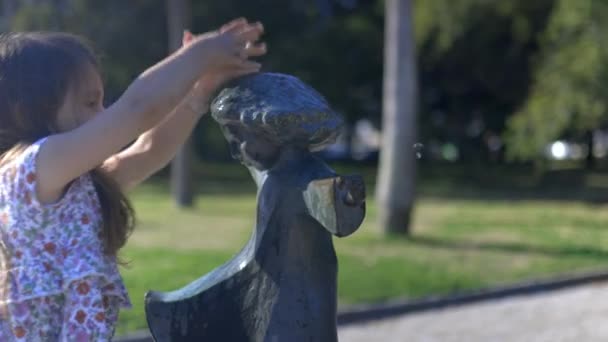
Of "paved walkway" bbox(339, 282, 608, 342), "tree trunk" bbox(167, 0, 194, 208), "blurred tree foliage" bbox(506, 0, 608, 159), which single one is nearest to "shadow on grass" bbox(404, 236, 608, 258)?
"paved walkway" bbox(339, 282, 608, 342)

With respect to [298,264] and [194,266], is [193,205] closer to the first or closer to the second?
[194,266]

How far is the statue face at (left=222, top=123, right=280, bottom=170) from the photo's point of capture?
2031 mm

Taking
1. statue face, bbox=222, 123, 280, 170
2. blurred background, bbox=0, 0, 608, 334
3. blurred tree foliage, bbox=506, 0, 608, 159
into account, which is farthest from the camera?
blurred tree foliage, bbox=506, 0, 608, 159

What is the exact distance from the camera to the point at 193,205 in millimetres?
15531

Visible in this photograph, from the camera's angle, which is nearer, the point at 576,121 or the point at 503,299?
the point at 503,299

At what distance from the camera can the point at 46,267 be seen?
76.4 inches

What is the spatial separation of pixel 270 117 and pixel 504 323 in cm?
608

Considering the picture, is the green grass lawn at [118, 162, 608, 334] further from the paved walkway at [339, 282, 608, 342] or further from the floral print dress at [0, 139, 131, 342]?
the floral print dress at [0, 139, 131, 342]

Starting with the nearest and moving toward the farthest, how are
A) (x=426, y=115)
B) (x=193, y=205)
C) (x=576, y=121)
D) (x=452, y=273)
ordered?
1. (x=452, y=273)
2. (x=576, y=121)
3. (x=193, y=205)
4. (x=426, y=115)

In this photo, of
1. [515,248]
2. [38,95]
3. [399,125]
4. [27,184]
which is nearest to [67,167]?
[27,184]

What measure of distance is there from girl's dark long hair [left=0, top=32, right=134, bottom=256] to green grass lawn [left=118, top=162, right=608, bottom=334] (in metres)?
4.81

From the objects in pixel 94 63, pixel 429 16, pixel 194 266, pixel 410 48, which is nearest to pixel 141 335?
pixel 194 266

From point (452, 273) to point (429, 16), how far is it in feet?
28.5

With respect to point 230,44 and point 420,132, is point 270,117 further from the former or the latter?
point 420,132
